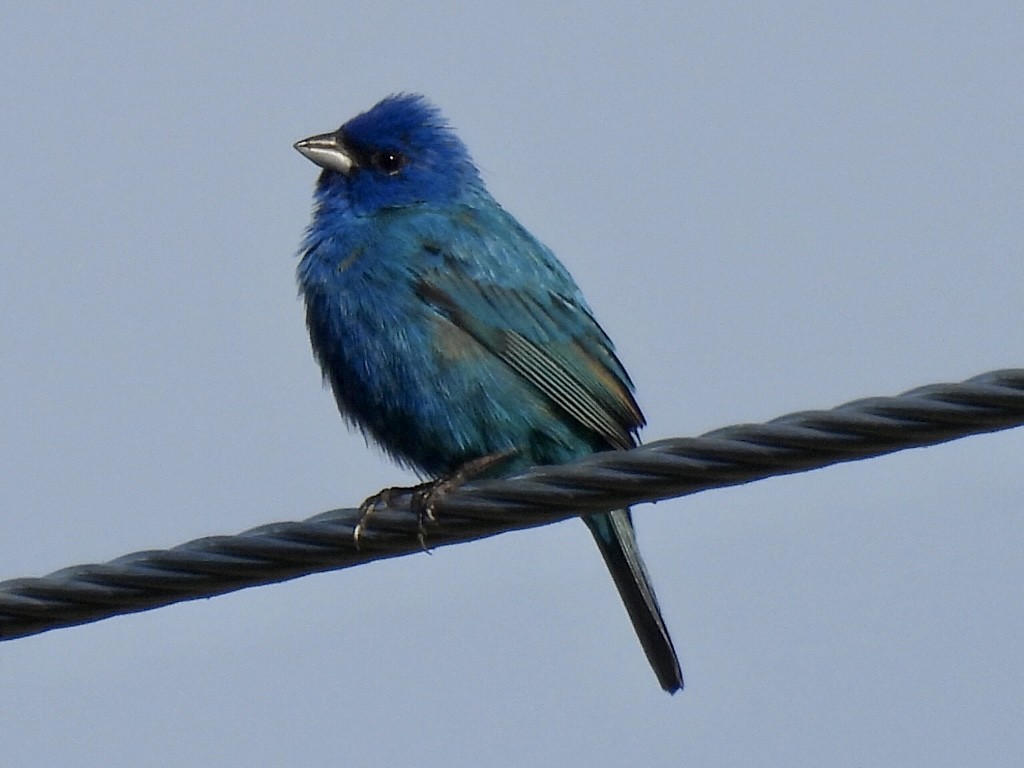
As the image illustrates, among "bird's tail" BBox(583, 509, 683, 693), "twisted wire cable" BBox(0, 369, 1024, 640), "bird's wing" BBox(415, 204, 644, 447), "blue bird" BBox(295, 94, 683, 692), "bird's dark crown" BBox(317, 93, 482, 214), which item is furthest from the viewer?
"bird's dark crown" BBox(317, 93, 482, 214)

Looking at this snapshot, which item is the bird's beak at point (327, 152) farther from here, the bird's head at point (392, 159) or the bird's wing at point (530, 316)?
the bird's wing at point (530, 316)

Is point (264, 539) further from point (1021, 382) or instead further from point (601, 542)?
→ point (601, 542)

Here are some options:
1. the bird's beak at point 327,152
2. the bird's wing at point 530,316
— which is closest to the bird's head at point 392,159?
the bird's beak at point 327,152

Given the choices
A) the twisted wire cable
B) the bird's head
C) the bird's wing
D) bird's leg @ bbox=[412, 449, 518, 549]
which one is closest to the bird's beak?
the bird's head

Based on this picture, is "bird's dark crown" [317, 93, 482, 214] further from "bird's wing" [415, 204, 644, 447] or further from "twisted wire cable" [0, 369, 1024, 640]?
"twisted wire cable" [0, 369, 1024, 640]

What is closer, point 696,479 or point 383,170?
point 696,479

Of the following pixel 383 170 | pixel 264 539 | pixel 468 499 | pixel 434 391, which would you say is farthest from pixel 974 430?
pixel 383 170
